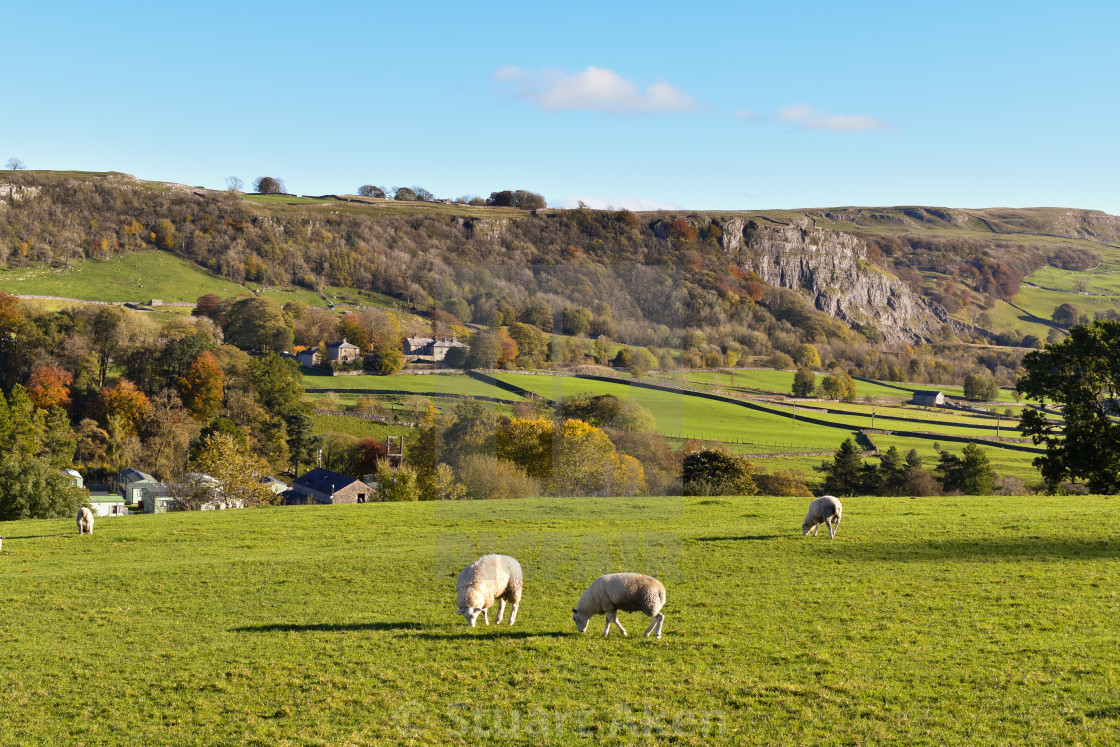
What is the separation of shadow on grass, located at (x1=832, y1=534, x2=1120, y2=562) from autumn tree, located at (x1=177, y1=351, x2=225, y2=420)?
77.7m

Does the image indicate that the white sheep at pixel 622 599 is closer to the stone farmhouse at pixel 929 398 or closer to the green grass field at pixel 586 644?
the green grass field at pixel 586 644

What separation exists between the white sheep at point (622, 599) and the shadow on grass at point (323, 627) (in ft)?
11.0

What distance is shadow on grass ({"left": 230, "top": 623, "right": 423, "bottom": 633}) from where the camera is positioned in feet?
48.3

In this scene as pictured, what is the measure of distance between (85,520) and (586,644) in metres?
24.5

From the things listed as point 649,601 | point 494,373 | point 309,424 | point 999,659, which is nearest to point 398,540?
point 494,373

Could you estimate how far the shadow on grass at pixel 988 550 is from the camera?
1992cm

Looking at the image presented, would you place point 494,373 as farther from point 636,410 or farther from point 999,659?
point 999,659

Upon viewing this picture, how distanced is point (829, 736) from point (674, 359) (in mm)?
20907

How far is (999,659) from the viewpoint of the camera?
1174cm

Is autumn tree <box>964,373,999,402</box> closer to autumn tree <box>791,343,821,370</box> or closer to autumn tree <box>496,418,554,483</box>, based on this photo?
autumn tree <box>791,343,821,370</box>

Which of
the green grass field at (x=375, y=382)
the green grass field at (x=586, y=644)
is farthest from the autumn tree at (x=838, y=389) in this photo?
the green grass field at (x=586, y=644)

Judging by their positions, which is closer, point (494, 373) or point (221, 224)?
point (494, 373)

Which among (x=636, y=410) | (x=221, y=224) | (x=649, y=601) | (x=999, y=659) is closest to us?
(x=999, y=659)

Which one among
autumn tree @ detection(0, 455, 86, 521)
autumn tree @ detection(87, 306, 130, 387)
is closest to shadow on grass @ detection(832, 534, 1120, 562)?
autumn tree @ detection(0, 455, 86, 521)
